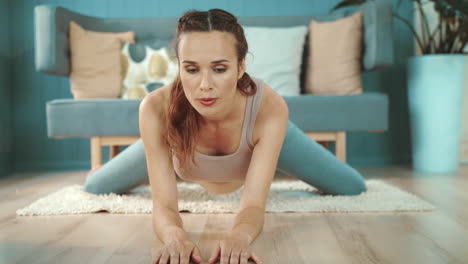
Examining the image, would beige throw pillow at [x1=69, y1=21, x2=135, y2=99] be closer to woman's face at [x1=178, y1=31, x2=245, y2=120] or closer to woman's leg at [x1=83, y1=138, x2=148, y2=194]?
woman's leg at [x1=83, y1=138, x2=148, y2=194]

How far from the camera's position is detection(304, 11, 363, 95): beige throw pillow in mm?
2529

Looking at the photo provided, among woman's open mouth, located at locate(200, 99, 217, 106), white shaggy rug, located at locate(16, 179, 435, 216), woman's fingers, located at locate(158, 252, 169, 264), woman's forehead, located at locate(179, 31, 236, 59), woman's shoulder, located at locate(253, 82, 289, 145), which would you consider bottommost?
white shaggy rug, located at locate(16, 179, 435, 216)

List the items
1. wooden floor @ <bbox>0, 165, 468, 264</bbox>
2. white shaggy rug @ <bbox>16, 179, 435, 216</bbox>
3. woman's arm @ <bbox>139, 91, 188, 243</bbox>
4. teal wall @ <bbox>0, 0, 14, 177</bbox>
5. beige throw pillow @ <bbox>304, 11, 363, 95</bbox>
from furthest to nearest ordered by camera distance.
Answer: teal wall @ <bbox>0, 0, 14, 177</bbox>, beige throw pillow @ <bbox>304, 11, 363, 95</bbox>, white shaggy rug @ <bbox>16, 179, 435, 216</bbox>, woman's arm @ <bbox>139, 91, 188, 243</bbox>, wooden floor @ <bbox>0, 165, 468, 264</bbox>

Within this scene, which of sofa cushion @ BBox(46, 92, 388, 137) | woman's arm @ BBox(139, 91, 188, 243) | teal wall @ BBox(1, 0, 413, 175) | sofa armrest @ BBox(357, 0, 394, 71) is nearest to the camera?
Result: woman's arm @ BBox(139, 91, 188, 243)

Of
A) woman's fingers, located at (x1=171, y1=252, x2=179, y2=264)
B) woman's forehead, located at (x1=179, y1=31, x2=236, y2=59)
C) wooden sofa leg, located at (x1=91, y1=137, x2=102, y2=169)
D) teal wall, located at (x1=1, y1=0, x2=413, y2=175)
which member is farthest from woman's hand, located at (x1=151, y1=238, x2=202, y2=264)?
teal wall, located at (x1=1, y1=0, x2=413, y2=175)

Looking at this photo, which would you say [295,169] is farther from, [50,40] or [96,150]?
[50,40]

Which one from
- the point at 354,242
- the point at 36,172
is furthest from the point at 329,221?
the point at 36,172

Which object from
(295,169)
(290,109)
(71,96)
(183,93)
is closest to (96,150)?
(71,96)

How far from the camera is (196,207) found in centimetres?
163

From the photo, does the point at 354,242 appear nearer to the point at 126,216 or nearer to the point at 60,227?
the point at 126,216

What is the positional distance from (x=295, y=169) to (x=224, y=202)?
0.32m

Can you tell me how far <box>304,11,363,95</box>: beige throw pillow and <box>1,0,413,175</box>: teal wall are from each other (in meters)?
0.57

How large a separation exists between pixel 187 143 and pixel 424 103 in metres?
1.93

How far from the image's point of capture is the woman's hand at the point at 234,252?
968mm
